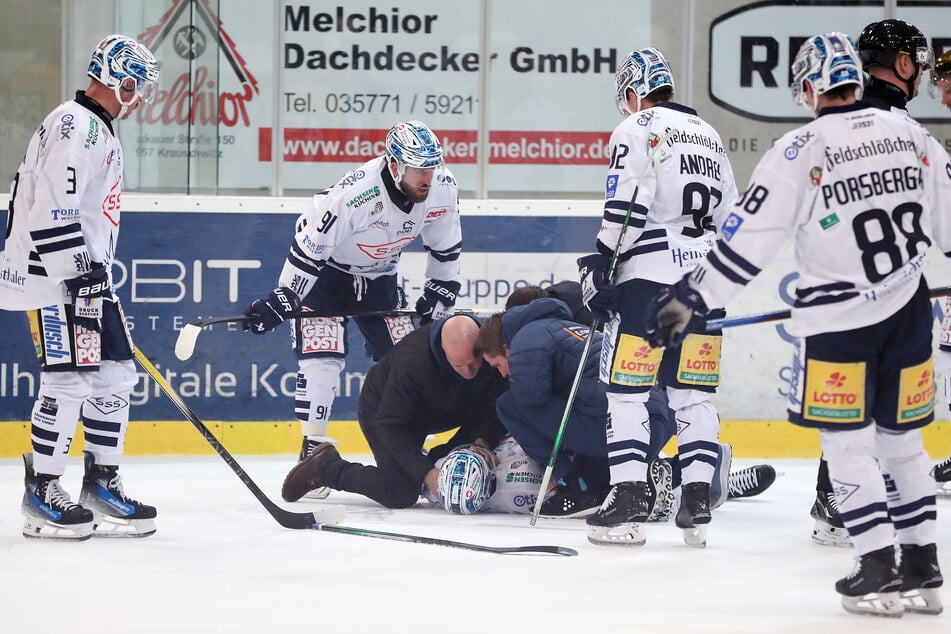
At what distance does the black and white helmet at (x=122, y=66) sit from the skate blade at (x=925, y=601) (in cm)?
266

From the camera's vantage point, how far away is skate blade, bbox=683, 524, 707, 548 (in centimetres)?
404

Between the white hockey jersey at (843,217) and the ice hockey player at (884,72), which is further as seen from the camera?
the ice hockey player at (884,72)

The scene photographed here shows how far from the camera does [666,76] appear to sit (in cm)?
418

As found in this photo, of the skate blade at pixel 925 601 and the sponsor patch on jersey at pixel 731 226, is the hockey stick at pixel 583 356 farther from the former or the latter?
the skate blade at pixel 925 601

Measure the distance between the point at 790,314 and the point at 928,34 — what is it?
173 inches

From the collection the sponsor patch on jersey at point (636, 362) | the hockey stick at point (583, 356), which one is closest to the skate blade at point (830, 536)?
the sponsor patch on jersey at point (636, 362)

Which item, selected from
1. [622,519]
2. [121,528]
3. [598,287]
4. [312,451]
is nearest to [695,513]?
[622,519]

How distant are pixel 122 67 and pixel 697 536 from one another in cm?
226

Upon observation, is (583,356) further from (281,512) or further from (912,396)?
(912,396)

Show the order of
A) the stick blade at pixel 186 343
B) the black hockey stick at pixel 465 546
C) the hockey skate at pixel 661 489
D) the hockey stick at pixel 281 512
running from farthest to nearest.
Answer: the stick blade at pixel 186 343 → the hockey skate at pixel 661 489 → the hockey stick at pixel 281 512 → the black hockey stick at pixel 465 546

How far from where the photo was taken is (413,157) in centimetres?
486

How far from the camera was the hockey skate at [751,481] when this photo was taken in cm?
495

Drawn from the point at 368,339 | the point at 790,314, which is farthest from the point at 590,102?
the point at 790,314

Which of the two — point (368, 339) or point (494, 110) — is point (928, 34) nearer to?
point (494, 110)
